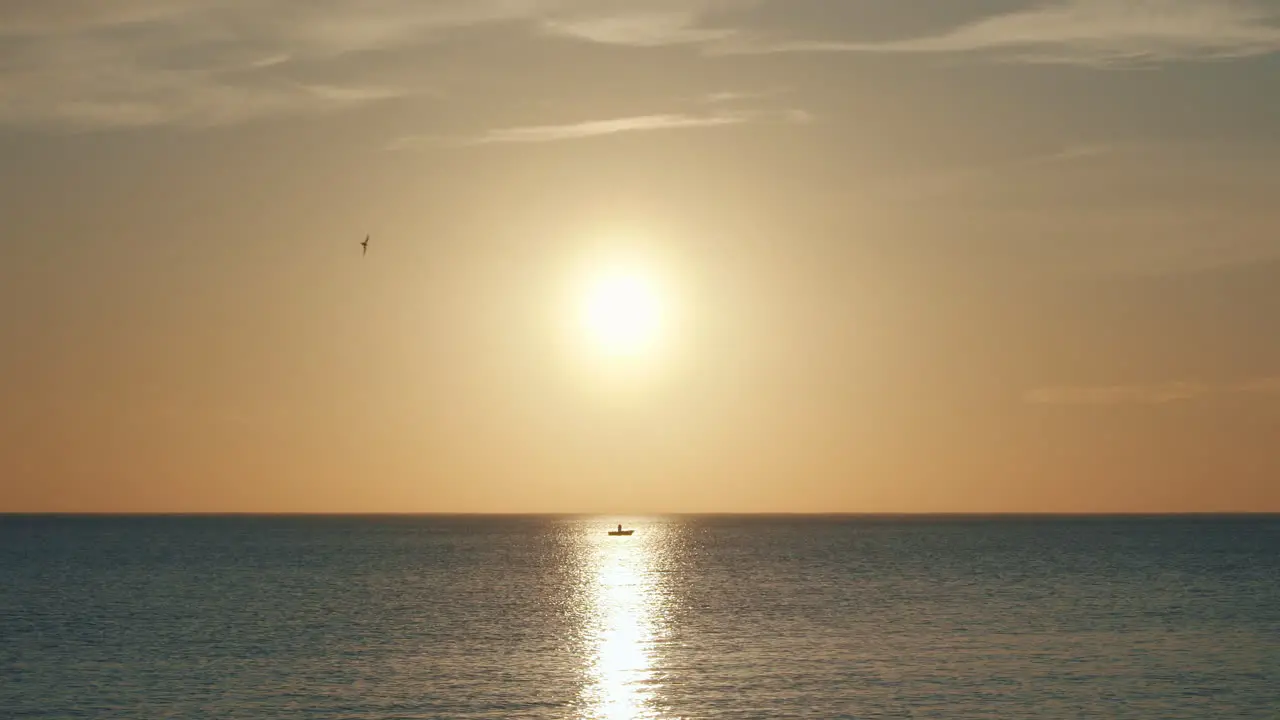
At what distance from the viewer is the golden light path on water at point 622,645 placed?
5756 cm

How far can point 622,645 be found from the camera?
79250 mm

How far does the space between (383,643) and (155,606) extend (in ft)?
112

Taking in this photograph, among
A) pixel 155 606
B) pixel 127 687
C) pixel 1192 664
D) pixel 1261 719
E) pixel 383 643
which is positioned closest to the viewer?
pixel 1261 719

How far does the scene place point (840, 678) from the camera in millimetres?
64500

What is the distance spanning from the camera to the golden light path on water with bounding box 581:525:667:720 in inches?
2266

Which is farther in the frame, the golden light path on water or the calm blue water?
the calm blue water

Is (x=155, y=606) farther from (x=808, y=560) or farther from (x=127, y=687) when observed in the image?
(x=808, y=560)

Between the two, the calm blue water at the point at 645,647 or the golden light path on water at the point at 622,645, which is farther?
the calm blue water at the point at 645,647

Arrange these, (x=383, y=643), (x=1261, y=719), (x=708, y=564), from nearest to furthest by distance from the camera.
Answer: (x=1261, y=719) → (x=383, y=643) → (x=708, y=564)

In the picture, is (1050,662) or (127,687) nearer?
(127,687)

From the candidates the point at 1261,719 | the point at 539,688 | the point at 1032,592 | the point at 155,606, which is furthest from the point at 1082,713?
the point at 155,606

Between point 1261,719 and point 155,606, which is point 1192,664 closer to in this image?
point 1261,719

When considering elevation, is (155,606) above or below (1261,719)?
above

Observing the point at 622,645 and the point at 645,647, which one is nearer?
the point at 645,647
